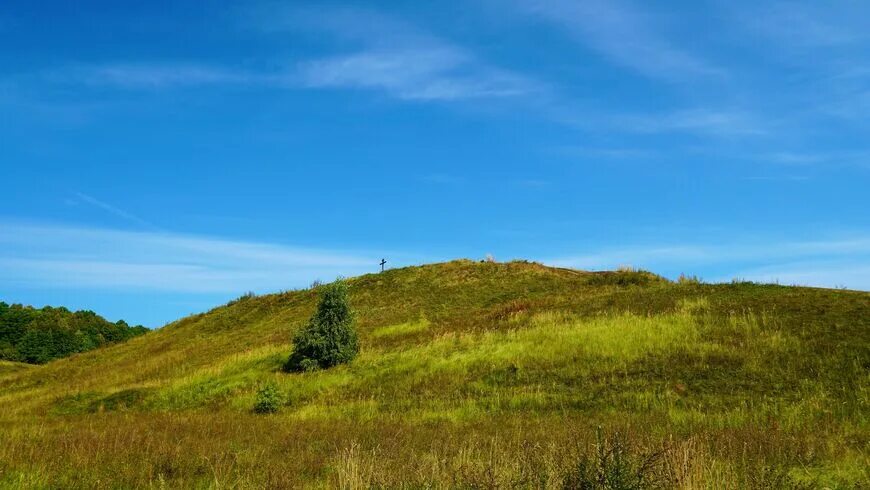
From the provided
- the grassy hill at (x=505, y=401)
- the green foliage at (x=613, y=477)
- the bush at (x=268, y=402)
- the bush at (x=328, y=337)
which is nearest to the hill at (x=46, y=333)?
the grassy hill at (x=505, y=401)

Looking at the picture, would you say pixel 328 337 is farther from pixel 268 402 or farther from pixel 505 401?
pixel 505 401

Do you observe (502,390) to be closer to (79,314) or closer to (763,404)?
(763,404)

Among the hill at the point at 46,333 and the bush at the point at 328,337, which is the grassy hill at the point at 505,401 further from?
the hill at the point at 46,333

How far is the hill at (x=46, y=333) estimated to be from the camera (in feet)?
290

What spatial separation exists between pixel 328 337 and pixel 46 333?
283ft

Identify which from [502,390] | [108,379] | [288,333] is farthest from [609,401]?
[108,379]

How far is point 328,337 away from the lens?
26203 millimetres

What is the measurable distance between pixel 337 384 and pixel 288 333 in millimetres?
13882

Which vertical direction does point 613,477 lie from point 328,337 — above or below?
below

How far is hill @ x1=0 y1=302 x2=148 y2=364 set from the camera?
8825 centimetres

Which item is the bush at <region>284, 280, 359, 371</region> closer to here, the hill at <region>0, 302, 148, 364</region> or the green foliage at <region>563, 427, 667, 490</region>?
the green foliage at <region>563, 427, 667, 490</region>

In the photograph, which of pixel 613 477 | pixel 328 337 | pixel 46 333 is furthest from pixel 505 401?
pixel 46 333

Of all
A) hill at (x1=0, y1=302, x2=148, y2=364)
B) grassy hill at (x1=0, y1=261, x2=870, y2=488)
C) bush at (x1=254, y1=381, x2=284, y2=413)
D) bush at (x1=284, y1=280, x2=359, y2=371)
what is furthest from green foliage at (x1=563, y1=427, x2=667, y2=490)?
hill at (x1=0, y1=302, x2=148, y2=364)

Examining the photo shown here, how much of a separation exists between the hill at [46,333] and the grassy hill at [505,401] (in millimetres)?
57273
